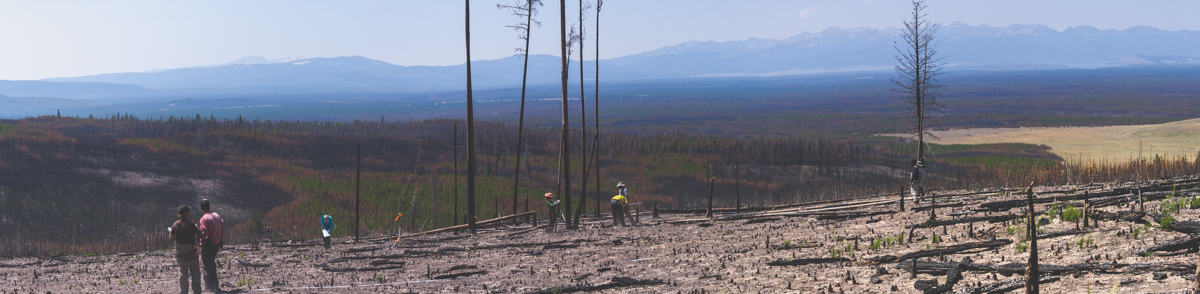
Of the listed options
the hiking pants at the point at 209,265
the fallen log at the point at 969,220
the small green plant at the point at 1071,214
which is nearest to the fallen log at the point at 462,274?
the hiking pants at the point at 209,265

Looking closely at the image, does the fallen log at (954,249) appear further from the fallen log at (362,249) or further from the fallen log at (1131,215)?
the fallen log at (362,249)

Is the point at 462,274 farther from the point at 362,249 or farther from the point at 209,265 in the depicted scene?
→ the point at 362,249

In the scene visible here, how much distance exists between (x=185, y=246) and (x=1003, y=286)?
559 inches

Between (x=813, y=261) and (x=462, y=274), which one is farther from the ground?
(x=813, y=261)

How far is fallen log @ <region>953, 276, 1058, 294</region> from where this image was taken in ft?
32.4

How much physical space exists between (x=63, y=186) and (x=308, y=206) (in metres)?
16.3

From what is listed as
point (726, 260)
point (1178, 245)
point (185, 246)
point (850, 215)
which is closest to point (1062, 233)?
point (1178, 245)

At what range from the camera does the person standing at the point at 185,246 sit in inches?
578

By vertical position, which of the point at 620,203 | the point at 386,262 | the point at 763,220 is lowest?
the point at 386,262

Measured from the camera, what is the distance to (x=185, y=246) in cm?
1474

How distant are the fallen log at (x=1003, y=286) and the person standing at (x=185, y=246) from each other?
1362 centimetres

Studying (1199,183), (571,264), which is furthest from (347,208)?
(1199,183)

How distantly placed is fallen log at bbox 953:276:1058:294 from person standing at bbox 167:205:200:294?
13620 millimetres

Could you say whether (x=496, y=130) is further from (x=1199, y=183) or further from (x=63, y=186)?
(x=1199, y=183)
